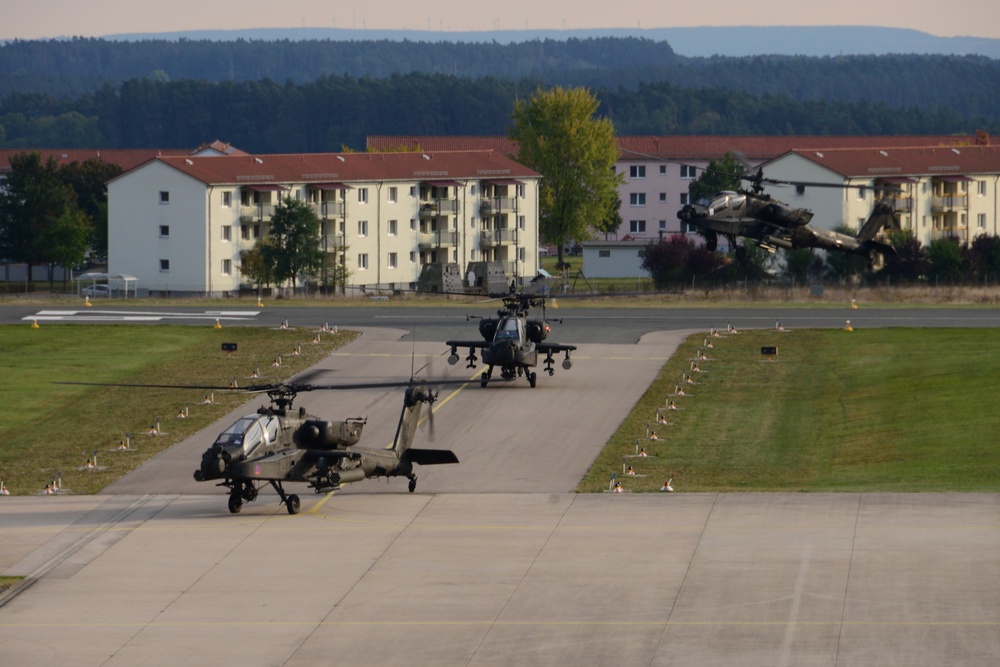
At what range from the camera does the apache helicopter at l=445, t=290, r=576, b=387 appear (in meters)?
59.7

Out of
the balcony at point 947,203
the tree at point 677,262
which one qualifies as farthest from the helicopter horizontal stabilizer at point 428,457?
the balcony at point 947,203

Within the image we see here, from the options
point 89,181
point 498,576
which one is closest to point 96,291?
point 89,181

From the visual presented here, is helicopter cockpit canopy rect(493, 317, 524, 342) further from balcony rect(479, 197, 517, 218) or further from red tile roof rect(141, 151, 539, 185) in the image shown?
balcony rect(479, 197, 517, 218)

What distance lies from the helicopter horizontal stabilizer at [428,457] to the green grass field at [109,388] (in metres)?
10.1

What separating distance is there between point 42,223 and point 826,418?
296 feet

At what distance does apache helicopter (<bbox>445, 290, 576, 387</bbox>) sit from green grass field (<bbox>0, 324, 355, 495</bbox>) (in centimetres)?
937

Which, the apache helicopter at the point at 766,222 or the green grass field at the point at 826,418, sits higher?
the apache helicopter at the point at 766,222

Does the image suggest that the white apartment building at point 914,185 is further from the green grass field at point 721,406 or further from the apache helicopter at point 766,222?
the apache helicopter at point 766,222

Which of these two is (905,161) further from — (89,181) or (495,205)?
(89,181)

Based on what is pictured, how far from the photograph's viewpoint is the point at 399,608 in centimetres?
3136

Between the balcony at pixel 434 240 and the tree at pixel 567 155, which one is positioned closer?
the balcony at pixel 434 240

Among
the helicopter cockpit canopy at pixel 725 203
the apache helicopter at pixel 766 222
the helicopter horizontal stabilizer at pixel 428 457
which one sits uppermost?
the helicopter cockpit canopy at pixel 725 203

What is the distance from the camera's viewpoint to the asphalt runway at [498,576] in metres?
28.7

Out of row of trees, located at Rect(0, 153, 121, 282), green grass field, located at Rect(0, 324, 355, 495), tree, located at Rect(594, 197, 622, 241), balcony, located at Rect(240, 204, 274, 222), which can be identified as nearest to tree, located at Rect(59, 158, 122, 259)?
row of trees, located at Rect(0, 153, 121, 282)
